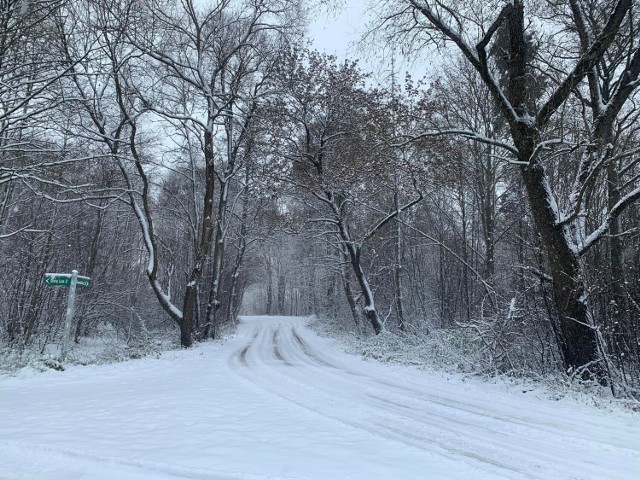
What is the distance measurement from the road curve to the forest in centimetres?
195

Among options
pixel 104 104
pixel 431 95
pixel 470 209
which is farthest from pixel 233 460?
pixel 470 209

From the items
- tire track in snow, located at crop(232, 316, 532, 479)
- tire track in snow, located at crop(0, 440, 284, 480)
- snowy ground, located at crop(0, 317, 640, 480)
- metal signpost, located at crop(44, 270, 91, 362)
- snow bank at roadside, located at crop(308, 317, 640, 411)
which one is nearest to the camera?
tire track in snow, located at crop(0, 440, 284, 480)

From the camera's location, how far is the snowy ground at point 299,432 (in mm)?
3504

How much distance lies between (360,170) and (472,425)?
10.7 meters

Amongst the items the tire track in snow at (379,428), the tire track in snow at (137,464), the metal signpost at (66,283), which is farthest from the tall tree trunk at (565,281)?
the metal signpost at (66,283)

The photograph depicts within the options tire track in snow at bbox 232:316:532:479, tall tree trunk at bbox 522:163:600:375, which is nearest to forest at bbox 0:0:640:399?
tall tree trunk at bbox 522:163:600:375

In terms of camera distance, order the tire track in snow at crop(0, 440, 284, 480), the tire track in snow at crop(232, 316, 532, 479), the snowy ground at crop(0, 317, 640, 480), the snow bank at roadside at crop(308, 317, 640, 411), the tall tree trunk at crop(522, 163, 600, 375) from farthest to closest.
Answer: the tall tree trunk at crop(522, 163, 600, 375) < the snow bank at roadside at crop(308, 317, 640, 411) < the tire track in snow at crop(232, 316, 532, 479) < the snowy ground at crop(0, 317, 640, 480) < the tire track in snow at crop(0, 440, 284, 480)

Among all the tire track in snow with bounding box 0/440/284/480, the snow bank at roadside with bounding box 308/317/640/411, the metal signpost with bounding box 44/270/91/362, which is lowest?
the tire track in snow with bounding box 0/440/284/480

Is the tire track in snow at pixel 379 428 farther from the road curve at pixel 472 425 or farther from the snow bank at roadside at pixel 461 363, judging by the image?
the snow bank at roadside at pixel 461 363

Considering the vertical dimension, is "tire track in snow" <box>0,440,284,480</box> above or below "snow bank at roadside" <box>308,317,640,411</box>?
below

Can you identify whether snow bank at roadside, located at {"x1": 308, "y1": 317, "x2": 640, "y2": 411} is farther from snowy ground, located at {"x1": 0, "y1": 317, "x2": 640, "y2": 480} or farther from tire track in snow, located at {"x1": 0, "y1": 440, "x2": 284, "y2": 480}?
tire track in snow, located at {"x1": 0, "y1": 440, "x2": 284, "y2": 480}

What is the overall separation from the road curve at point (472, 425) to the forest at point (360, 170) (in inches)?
76.7

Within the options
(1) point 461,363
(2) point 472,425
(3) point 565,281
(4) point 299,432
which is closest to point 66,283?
(4) point 299,432

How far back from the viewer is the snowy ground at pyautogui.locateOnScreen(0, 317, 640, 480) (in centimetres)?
350
